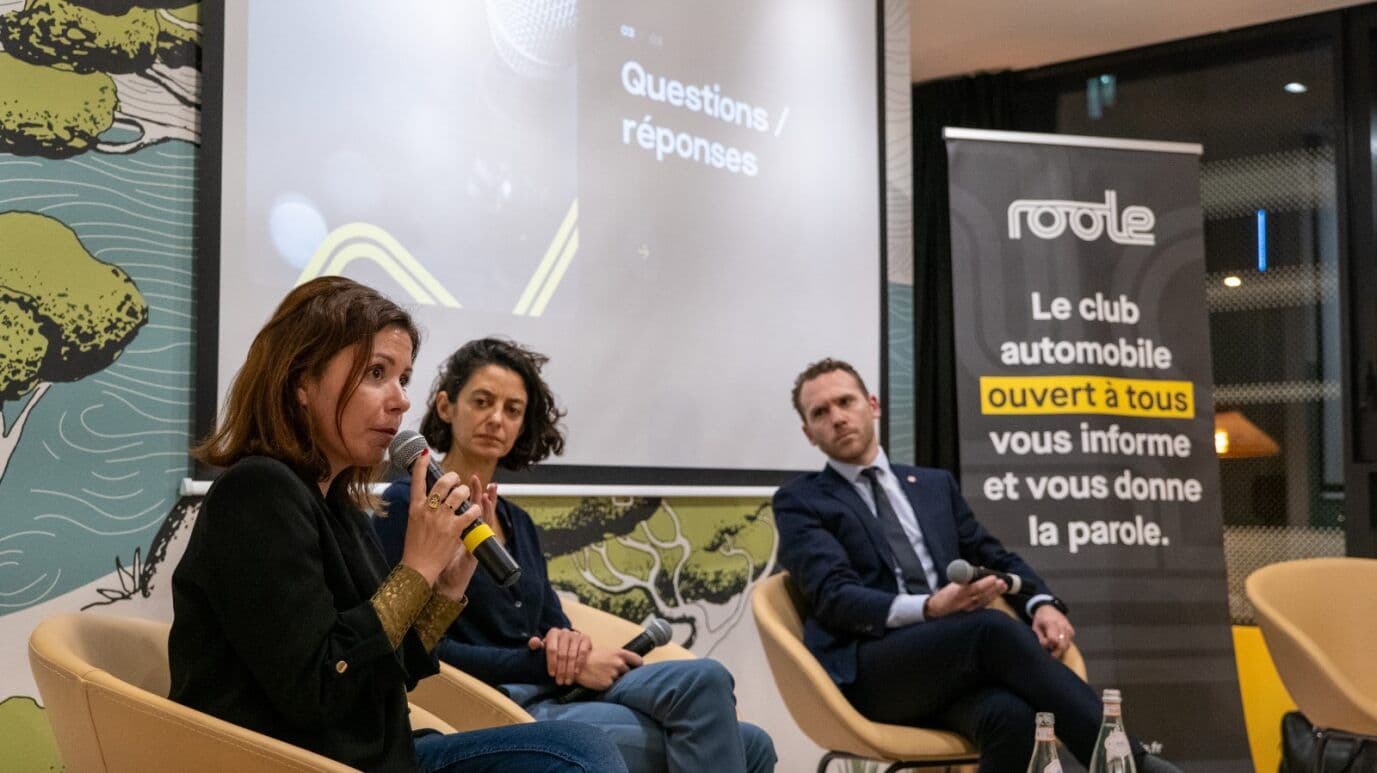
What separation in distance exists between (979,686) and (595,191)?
5.80 ft

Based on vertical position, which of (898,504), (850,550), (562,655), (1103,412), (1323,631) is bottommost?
(1323,631)

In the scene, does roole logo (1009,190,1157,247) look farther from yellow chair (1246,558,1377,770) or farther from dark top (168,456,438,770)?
dark top (168,456,438,770)

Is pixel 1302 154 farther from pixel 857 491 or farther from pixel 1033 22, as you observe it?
pixel 857 491

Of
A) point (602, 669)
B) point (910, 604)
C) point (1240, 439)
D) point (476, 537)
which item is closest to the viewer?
point (476, 537)

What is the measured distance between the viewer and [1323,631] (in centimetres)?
365

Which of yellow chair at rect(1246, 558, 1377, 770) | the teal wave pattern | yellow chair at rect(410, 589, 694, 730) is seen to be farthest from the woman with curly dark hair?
yellow chair at rect(1246, 558, 1377, 770)

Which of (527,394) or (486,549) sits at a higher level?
(527,394)

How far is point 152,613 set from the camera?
112 inches

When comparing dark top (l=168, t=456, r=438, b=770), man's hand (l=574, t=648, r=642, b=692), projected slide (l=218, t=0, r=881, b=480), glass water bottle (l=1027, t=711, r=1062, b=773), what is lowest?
glass water bottle (l=1027, t=711, r=1062, b=773)

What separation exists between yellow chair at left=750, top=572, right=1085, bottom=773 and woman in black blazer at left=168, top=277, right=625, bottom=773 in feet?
4.12

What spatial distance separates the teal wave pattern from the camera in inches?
104

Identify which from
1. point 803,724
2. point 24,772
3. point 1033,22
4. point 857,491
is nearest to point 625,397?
point 857,491

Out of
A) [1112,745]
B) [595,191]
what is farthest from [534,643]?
[595,191]

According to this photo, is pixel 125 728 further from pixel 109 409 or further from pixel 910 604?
pixel 910 604
